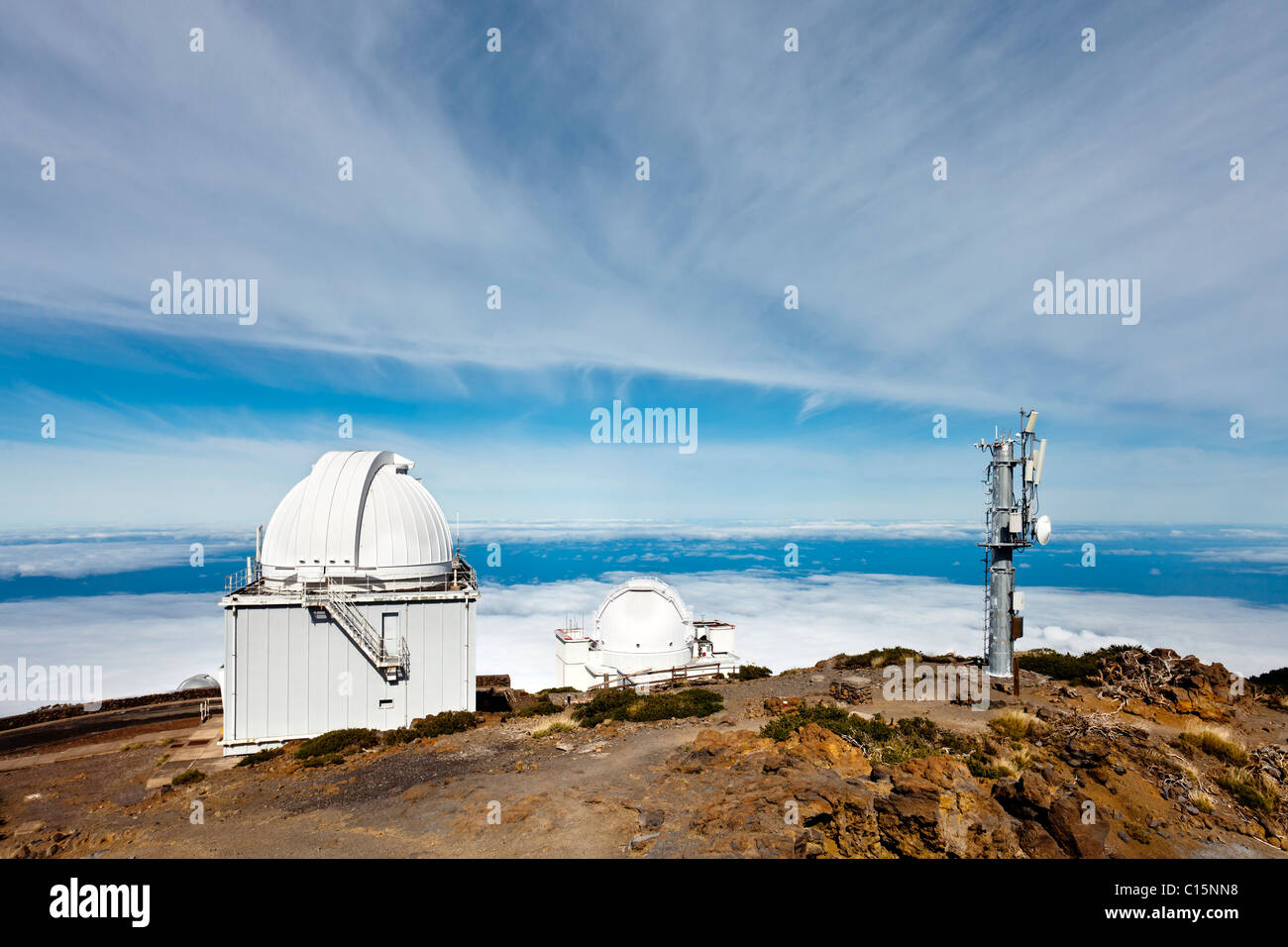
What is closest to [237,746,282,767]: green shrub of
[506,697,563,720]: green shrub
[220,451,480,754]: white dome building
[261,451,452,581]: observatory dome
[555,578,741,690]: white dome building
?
[220,451,480,754]: white dome building

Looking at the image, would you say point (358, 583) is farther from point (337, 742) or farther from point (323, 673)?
point (337, 742)

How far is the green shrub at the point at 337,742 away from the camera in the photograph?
13.1 metres

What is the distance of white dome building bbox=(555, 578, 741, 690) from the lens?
81.0 ft

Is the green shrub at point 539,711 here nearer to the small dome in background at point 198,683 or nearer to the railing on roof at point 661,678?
the railing on roof at point 661,678

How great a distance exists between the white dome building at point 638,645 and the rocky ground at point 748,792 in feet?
32.8

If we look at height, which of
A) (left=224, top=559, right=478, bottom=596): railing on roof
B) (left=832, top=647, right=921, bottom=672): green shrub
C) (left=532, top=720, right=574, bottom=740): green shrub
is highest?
(left=224, top=559, right=478, bottom=596): railing on roof

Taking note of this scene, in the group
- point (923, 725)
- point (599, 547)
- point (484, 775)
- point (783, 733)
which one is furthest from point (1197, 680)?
point (599, 547)

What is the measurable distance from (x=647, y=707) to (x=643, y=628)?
31.9 feet

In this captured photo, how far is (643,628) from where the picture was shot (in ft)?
81.7

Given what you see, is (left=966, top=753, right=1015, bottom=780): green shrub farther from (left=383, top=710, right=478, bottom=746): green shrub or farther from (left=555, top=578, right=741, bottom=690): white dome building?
(left=555, top=578, right=741, bottom=690): white dome building

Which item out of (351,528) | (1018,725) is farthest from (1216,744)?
(351,528)

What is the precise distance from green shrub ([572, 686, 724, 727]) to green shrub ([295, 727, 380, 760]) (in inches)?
200
